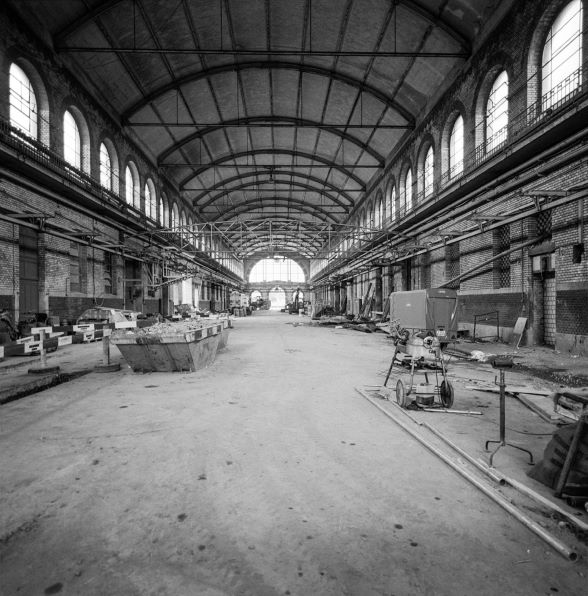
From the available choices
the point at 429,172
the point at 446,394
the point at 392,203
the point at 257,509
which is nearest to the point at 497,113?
the point at 429,172

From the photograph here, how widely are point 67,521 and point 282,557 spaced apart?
1.47 metres

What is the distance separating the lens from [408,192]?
19453mm

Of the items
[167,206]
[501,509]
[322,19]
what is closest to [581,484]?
[501,509]

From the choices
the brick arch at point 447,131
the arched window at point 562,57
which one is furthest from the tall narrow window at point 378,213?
the arched window at point 562,57

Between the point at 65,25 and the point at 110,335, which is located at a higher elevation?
the point at 65,25

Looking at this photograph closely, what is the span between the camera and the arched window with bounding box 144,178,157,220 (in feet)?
69.5

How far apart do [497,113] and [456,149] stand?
2845 mm

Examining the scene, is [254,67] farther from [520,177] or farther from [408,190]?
[520,177]

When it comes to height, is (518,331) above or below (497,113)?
below

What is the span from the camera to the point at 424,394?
471 cm

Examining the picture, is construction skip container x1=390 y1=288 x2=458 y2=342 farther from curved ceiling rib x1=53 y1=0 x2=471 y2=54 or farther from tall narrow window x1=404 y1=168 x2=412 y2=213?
tall narrow window x1=404 y1=168 x2=412 y2=213

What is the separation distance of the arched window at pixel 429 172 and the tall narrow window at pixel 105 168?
1493 cm

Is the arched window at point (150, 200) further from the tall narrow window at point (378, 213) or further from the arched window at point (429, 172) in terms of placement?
the arched window at point (429, 172)

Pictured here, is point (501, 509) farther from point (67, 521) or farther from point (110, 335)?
point (110, 335)
